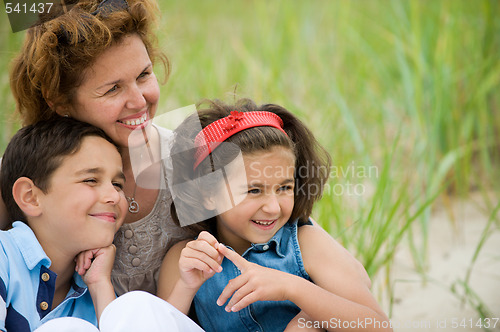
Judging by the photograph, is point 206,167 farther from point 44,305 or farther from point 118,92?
point 44,305

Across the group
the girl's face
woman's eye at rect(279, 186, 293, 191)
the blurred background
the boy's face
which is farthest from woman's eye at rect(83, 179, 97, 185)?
the blurred background

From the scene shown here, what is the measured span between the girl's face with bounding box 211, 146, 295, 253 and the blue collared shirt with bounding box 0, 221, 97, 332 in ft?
1.87

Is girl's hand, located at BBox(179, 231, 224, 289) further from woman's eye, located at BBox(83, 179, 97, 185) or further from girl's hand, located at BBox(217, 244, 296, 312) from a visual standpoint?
woman's eye, located at BBox(83, 179, 97, 185)

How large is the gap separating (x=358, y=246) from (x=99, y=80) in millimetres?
1265

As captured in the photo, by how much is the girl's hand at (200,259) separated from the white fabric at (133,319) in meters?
0.14

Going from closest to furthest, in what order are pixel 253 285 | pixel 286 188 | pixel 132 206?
pixel 253 285, pixel 286 188, pixel 132 206

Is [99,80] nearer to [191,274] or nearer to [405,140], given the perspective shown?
[191,274]

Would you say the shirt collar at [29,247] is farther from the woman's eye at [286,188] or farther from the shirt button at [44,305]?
the woman's eye at [286,188]

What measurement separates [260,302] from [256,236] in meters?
0.21

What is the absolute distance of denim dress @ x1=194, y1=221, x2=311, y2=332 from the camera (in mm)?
1818

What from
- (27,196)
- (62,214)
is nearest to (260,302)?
(62,214)

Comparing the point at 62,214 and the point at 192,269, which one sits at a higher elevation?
the point at 62,214

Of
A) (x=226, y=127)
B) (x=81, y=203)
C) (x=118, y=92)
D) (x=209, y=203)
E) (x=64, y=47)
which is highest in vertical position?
(x=64, y=47)

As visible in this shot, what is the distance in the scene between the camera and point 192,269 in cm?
169
